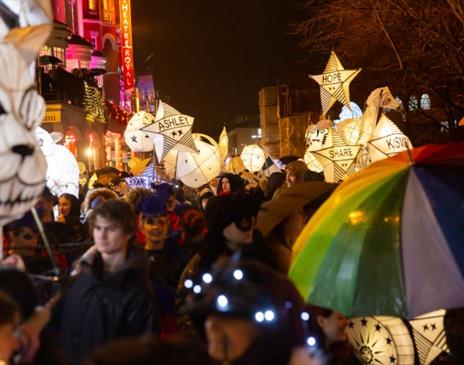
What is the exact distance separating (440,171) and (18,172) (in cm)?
255

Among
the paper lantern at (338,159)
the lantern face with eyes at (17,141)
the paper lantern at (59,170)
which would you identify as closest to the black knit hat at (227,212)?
the lantern face with eyes at (17,141)

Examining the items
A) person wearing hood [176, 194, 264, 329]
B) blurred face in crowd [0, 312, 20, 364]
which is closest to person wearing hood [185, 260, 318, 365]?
blurred face in crowd [0, 312, 20, 364]

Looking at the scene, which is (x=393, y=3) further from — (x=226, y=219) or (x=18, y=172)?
(x=18, y=172)

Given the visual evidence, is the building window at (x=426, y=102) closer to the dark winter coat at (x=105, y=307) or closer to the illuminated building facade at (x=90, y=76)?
the illuminated building facade at (x=90, y=76)

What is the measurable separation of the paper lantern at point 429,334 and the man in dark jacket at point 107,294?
2.62 metres

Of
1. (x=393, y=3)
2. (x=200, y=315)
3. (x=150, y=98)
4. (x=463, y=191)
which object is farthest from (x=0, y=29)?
(x=150, y=98)

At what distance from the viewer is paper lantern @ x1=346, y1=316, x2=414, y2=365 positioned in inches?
256

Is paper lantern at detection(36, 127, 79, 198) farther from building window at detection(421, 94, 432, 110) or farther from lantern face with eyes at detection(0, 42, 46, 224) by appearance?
building window at detection(421, 94, 432, 110)

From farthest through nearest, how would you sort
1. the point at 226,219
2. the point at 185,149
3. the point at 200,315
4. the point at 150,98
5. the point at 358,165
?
the point at 150,98 → the point at 185,149 → the point at 358,165 → the point at 226,219 → the point at 200,315

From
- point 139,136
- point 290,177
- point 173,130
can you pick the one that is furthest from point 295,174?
point 139,136

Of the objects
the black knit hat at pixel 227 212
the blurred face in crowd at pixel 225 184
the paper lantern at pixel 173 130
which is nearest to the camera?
the black knit hat at pixel 227 212

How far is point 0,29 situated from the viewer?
3.58 metres

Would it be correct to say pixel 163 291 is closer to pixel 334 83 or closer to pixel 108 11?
pixel 334 83

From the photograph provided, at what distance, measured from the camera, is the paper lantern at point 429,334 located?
663 cm
